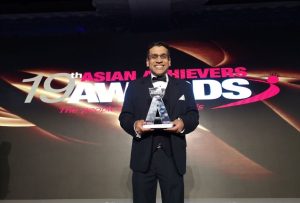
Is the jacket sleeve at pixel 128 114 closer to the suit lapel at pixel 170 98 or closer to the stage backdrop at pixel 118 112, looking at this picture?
the suit lapel at pixel 170 98

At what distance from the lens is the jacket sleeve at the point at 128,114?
1.82 meters

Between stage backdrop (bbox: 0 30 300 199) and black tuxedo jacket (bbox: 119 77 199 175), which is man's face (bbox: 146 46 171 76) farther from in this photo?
stage backdrop (bbox: 0 30 300 199)

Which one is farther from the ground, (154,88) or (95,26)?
(95,26)

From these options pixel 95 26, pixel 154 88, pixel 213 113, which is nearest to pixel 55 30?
pixel 95 26

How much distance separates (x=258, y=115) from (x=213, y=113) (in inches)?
22.9

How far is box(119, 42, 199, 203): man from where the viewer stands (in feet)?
5.76

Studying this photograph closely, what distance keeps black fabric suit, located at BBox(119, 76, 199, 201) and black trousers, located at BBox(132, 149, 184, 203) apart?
31mm

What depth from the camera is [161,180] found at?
177 cm

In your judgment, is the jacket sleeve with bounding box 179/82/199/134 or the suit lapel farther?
the suit lapel

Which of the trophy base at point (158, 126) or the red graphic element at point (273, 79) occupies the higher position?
the red graphic element at point (273, 79)

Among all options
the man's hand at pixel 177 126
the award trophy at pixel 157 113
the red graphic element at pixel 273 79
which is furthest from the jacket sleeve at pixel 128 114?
the red graphic element at pixel 273 79

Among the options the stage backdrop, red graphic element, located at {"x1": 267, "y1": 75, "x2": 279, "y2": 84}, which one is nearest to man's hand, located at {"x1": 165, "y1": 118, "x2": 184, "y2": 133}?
the stage backdrop

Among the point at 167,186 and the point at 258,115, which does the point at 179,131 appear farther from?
the point at 258,115

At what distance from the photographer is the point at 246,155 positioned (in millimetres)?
4246
